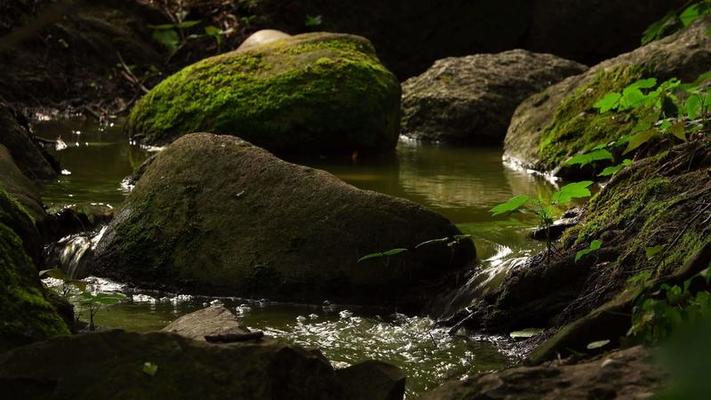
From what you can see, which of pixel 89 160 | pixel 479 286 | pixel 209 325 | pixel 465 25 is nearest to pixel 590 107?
pixel 479 286

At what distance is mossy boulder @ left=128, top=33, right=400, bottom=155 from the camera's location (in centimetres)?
993

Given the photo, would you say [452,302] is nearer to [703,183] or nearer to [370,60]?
[703,183]

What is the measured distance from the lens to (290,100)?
996 cm

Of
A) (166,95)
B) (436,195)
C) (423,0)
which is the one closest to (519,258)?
(436,195)

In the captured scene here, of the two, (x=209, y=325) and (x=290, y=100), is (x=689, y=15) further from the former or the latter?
(x=290, y=100)

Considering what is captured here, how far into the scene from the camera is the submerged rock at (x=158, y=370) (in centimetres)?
278

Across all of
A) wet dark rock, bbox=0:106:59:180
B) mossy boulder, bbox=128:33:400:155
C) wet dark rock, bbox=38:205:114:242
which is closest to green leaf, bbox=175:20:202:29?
mossy boulder, bbox=128:33:400:155

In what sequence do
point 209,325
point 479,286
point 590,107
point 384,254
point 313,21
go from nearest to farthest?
point 209,325 → point 384,254 → point 479,286 → point 590,107 → point 313,21

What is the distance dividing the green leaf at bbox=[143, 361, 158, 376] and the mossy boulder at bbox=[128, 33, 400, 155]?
713 cm

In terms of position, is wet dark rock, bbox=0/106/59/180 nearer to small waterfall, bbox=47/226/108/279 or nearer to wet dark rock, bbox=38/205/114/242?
wet dark rock, bbox=38/205/114/242

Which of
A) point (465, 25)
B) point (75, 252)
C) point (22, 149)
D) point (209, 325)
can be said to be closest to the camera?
point (209, 325)

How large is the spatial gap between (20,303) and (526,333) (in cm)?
231

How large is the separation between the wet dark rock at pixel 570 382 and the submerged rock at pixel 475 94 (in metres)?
Result: 9.36

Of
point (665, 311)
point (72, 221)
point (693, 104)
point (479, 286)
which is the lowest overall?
point (479, 286)
